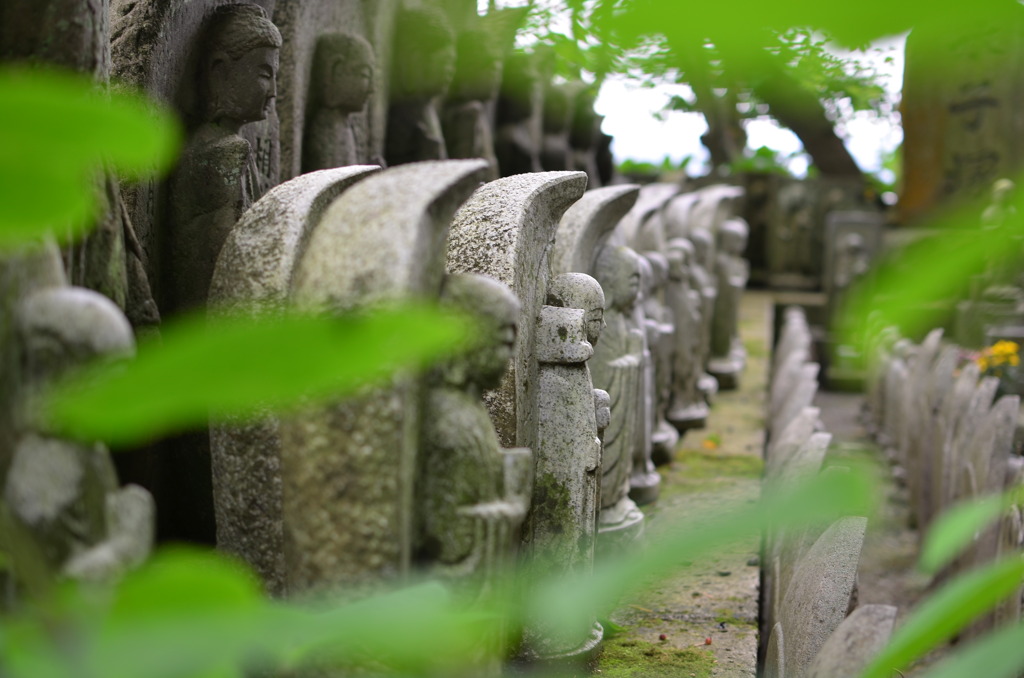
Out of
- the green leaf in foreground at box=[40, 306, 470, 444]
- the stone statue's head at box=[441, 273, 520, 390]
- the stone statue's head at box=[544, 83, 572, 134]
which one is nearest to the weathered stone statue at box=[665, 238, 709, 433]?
the stone statue's head at box=[544, 83, 572, 134]

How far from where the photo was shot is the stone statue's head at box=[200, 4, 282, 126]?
370cm

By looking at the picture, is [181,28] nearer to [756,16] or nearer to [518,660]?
[518,660]

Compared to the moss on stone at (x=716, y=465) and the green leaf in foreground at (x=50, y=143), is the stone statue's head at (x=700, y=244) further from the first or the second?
the green leaf in foreground at (x=50, y=143)

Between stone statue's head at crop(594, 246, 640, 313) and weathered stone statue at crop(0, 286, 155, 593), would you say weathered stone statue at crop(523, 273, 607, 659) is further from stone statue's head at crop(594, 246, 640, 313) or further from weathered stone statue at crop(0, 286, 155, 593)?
weathered stone statue at crop(0, 286, 155, 593)

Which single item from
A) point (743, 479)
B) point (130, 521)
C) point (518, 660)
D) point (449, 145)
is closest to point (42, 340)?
point (130, 521)

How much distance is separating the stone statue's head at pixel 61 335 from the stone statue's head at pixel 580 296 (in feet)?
A: 6.07

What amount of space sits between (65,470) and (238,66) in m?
2.12

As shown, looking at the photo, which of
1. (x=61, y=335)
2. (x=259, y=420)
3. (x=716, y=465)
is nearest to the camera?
(x=61, y=335)

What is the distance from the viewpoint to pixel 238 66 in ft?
12.1

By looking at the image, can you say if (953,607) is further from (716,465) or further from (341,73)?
(716,465)

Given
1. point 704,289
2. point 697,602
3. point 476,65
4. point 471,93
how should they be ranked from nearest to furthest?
1. point 697,602
2. point 476,65
3. point 471,93
4. point 704,289

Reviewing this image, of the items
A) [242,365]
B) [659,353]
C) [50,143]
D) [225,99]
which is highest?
[225,99]

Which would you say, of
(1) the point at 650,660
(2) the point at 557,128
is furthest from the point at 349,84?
(2) the point at 557,128

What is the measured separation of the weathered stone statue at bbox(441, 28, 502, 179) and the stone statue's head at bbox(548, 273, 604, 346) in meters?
3.77
